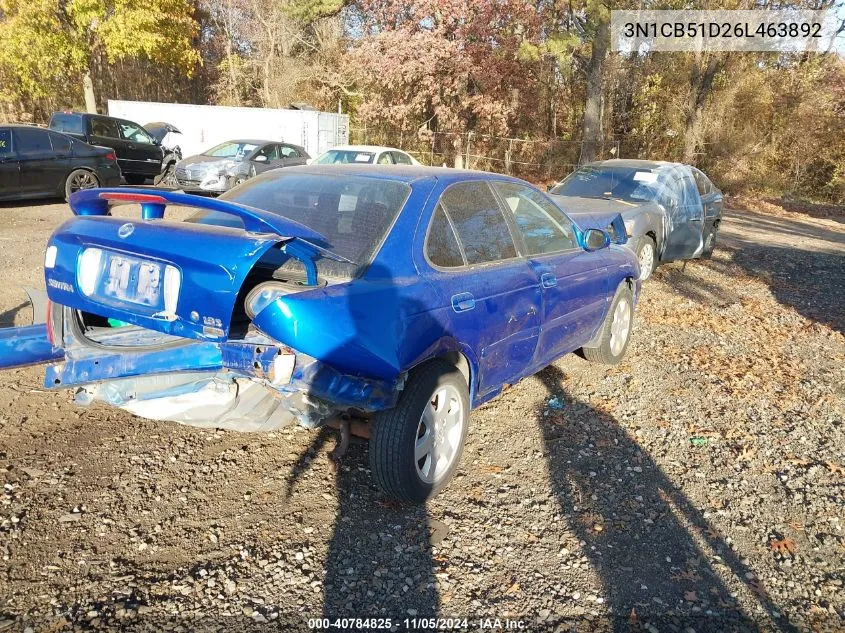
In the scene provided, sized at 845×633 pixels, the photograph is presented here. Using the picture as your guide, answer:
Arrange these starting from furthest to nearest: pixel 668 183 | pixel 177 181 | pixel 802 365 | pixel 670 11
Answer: pixel 670 11 → pixel 177 181 → pixel 668 183 → pixel 802 365

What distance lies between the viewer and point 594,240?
469 cm

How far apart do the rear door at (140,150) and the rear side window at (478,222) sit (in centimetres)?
1395

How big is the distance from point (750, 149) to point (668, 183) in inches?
725

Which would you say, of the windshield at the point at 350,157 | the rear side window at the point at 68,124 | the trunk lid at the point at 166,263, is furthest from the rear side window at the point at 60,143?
the trunk lid at the point at 166,263

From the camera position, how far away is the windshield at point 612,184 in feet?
29.6

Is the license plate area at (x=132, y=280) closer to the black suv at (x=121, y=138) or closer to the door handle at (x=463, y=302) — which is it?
the door handle at (x=463, y=302)

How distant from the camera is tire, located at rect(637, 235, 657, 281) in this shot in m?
8.43

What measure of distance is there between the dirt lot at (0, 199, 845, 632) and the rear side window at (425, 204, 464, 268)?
1227 millimetres

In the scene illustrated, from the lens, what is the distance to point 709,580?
114 inches

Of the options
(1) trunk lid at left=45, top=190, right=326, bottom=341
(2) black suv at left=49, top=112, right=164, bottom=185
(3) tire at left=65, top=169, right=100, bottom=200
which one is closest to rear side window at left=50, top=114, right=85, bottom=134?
(2) black suv at left=49, top=112, right=164, bottom=185

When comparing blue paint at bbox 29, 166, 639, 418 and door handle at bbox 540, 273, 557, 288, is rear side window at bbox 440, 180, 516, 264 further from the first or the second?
door handle at bbox 540, 273, 557, 288

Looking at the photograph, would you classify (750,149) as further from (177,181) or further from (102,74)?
(102,74)

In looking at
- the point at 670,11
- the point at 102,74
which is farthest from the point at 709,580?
the point at 102,74

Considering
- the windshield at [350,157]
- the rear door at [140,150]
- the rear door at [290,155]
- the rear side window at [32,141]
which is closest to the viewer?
the rear side window at [32,141]
